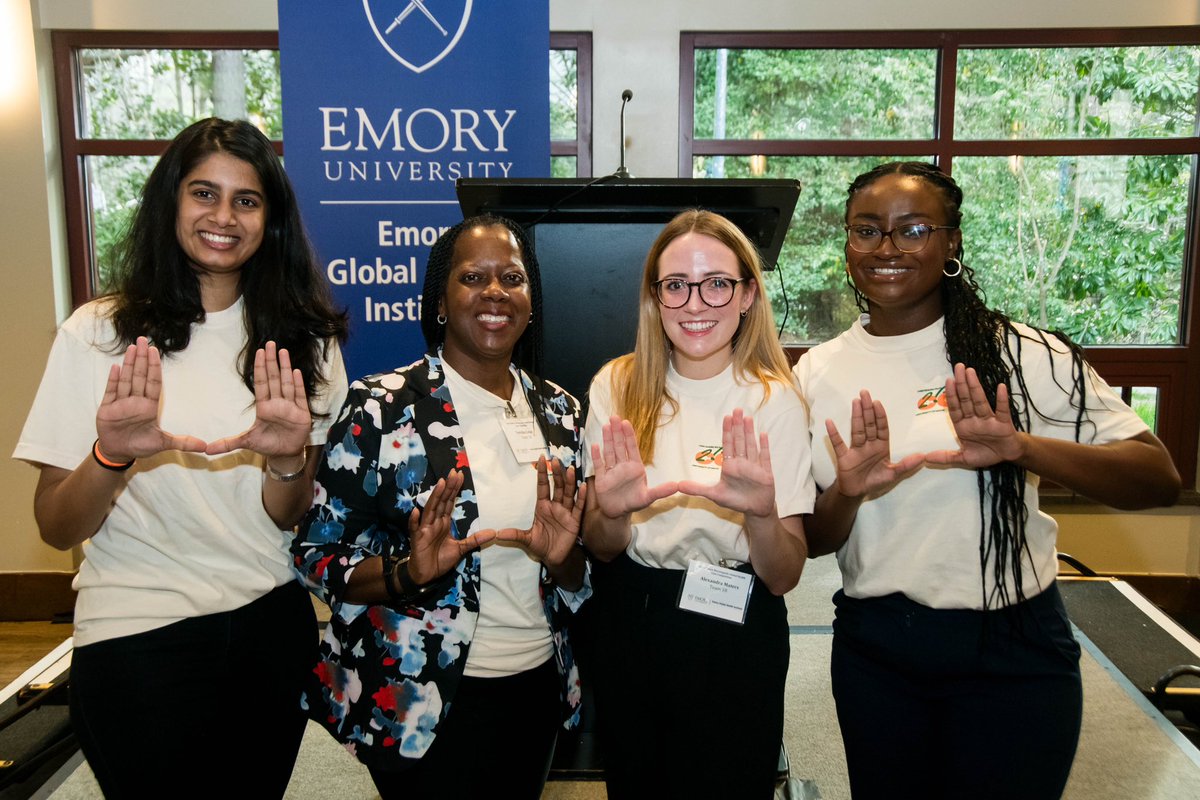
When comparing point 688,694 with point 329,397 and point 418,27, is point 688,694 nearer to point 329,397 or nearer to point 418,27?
point 329,397

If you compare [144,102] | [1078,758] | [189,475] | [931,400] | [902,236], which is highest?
[144,102]

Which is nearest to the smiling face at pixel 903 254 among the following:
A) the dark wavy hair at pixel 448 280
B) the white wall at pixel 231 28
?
the dark wavy hair at pixel 448 280

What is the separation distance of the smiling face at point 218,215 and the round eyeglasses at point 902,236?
1.20 m

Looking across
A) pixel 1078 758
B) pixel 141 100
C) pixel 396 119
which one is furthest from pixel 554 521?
pixel 141 100

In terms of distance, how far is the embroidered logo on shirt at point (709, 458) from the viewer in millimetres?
1482

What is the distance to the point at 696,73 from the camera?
4512mm

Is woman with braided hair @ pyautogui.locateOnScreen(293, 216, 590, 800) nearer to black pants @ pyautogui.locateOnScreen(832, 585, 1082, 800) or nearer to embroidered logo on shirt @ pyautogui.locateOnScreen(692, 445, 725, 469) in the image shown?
embroidered logo on shirt @ pyautogui.locateOnScreen(692, 445, 725, 469)

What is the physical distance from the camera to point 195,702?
1.44 meters

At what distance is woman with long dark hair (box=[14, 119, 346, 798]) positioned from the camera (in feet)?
4.59

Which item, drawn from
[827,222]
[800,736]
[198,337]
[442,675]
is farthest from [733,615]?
[827,222]

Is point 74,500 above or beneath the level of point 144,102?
beneath

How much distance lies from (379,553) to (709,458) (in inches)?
25.0

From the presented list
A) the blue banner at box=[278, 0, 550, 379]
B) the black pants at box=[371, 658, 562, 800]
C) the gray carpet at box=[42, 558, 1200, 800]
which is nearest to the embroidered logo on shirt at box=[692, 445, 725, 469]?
the black pants at box=[371, 658, 562, 800]

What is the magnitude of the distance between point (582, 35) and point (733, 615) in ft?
12.4
